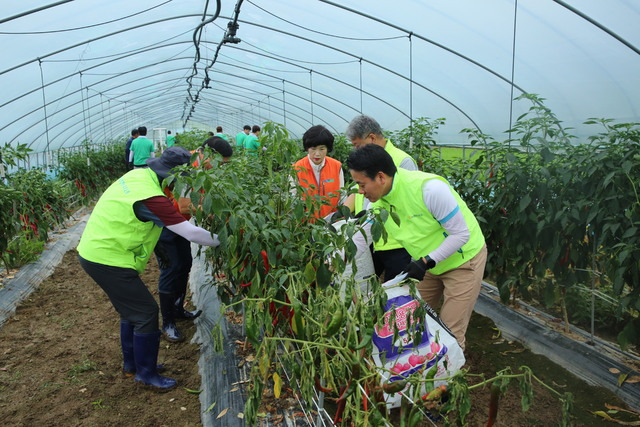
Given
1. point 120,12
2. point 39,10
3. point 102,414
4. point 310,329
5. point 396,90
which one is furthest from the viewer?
point 396,90

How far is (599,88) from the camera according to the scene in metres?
4.35

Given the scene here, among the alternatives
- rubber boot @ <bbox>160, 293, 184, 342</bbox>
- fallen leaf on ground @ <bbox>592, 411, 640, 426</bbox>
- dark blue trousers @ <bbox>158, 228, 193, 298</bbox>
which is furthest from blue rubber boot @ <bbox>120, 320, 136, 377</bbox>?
fallen leaf on ground @ <bbox>592, 411, 640, 426</bbox>

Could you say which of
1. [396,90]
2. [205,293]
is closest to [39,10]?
[205,293]

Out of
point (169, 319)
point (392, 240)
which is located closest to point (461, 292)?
point (392, 240)

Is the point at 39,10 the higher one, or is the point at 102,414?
the point at 39,10

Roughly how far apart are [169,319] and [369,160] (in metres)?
2.25

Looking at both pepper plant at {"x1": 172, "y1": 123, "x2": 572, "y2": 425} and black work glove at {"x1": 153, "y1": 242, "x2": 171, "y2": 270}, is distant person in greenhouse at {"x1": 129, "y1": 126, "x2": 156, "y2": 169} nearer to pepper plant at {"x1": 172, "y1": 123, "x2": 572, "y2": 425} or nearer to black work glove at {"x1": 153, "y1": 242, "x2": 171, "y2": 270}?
black work glove at {"x1": 153, "y1": 242, "x2": 171, "y2": 270}

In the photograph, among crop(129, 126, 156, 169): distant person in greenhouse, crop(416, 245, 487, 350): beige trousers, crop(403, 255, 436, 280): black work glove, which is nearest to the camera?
crop(403, 255, 436, 280): black work glove

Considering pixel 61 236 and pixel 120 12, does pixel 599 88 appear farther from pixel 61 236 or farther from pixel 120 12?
pixel 61 236

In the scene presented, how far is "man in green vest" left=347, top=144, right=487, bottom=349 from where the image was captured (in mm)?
2256

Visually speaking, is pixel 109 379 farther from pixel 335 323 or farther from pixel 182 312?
pixel 335 323

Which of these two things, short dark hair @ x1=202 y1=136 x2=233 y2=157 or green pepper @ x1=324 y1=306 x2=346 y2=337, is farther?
short dark hair @ x1=202 y1=136 x2=233 y2=157

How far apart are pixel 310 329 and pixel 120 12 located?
6675 millimetres

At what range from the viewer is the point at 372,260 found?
3066mm
